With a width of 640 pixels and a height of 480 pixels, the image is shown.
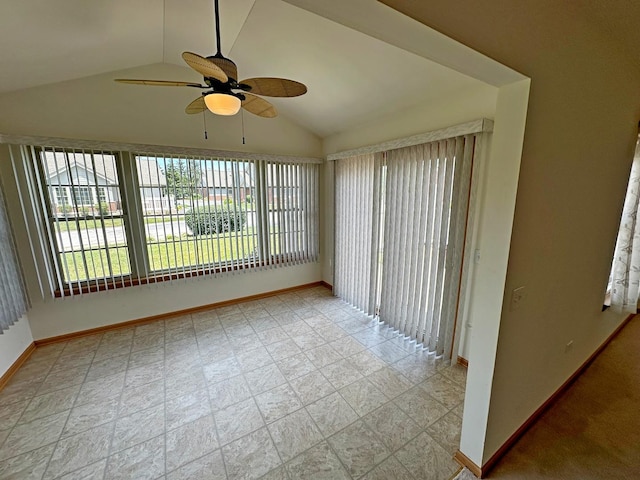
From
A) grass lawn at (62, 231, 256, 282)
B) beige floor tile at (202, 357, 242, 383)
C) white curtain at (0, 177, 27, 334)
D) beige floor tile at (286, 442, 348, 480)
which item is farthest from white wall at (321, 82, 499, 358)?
white curtain at (0, 177, 27, 334)

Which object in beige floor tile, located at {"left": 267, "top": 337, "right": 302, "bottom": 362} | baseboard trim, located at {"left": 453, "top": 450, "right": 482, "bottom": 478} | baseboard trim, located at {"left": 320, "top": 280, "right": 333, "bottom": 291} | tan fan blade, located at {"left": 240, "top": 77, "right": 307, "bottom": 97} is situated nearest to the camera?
baseboard trim, located at {"left": 453, "top": 450, "right": 482, "bottom": 478}

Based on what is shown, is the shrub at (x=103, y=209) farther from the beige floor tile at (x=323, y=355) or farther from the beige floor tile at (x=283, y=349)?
the beige floor tile at (x=323, y=355)

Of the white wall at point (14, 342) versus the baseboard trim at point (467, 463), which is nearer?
the baseboard trim at point (467, 463)

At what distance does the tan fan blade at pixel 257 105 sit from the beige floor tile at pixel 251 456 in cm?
239

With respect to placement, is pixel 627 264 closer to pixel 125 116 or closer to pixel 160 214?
pixel 160 214

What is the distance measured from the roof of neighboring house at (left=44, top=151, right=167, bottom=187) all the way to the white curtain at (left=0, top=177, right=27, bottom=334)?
482 mm

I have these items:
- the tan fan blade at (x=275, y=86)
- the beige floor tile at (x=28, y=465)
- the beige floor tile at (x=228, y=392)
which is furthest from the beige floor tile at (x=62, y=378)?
the tan fan blade at (x=275, y=86)

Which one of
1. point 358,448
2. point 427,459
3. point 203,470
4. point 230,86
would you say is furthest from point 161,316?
point 427,459

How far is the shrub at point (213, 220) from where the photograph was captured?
11.0ft

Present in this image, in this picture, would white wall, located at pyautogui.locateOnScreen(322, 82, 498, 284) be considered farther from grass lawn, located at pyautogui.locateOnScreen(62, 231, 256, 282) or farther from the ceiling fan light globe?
the ceiling fan light globe

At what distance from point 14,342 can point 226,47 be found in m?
3.48

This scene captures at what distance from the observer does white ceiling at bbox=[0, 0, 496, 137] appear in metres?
1.69

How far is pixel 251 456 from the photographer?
5.45ft

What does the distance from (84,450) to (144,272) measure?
6.20 ft
